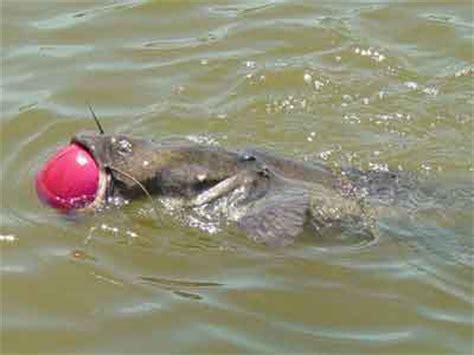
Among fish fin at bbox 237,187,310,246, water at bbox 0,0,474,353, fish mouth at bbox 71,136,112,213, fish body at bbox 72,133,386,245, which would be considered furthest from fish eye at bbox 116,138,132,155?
fish fin at bbox 237,187,310,246

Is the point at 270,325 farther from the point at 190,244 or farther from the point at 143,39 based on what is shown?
the point at 143,39

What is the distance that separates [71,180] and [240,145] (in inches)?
68.3

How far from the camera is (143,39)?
8922 mm

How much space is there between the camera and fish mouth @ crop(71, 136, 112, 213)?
5926 mm

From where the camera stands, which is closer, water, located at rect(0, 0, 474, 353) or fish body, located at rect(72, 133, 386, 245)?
water, located at rect(0, 0, 474, 353)

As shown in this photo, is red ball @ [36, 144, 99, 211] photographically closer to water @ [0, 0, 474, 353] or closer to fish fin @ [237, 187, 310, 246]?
water @ [0, 0, 474, 353]

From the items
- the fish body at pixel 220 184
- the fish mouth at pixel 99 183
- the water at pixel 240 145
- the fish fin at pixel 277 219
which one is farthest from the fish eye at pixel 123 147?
the fish fin at pixel 277 219

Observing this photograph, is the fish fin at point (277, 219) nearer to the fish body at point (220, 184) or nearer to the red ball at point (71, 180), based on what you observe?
the fish body at point (220, 184)

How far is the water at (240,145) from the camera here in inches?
212

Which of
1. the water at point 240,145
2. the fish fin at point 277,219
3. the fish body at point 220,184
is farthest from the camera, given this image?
the fish body at point 220,184

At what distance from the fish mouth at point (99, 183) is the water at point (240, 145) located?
12cm

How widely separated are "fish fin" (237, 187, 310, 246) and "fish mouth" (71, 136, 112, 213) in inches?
29.7

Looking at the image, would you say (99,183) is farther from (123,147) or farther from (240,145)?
A: (240,145)

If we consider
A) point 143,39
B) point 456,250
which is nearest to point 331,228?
point 456,250
